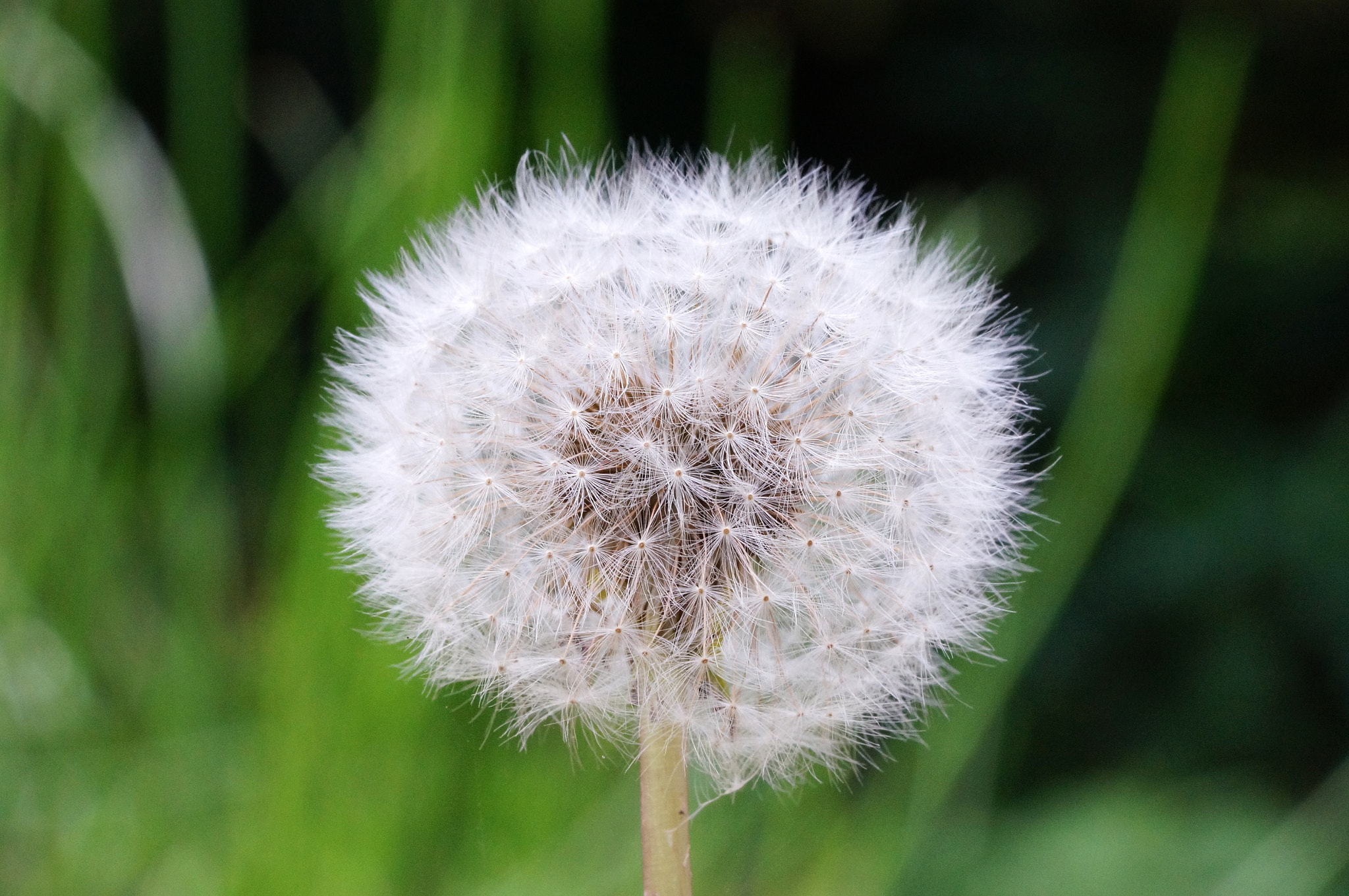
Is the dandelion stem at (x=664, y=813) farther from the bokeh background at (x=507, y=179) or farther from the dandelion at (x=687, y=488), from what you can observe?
the bokeh background at (x=507, y=179)

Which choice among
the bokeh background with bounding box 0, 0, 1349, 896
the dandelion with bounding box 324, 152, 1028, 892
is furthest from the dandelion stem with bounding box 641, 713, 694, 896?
the bokeh background with bounding box 0, 0, 1349, 896

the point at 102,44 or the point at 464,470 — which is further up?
the point at 102,44

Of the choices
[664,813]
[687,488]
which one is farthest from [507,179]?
[664,813]

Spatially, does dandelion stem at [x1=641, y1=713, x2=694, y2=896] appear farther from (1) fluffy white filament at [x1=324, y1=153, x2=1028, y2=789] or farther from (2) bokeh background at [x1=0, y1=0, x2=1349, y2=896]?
(2) bokeh background at [x1=0, y1=0, x2=1349, y2=896]

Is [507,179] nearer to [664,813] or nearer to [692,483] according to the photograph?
[692,483]

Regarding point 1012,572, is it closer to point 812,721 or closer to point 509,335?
point 812,721

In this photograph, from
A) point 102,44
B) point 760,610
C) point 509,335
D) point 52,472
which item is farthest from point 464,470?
point 102,44
